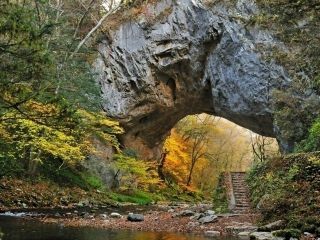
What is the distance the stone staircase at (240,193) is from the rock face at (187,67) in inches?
223

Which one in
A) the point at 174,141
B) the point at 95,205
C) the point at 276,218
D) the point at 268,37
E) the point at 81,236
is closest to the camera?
the point at 81,236

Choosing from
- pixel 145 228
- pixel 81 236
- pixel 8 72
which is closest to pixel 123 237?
pixel 81 236

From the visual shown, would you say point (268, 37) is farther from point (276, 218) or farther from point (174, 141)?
point (174, 141)

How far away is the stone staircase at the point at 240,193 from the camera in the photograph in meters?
14.2

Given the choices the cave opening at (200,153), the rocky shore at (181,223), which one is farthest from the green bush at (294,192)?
the cave opening at (200,153)

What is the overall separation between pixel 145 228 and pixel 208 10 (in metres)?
15.7

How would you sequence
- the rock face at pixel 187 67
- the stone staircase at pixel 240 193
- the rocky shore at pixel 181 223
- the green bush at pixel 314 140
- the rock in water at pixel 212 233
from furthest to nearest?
the rock face at pixel 187 67 < the green bush at pixel 314 140 < the stone staircase at pixel 240 193 < the rocky shore at pixel 181 223 < the rock in water at pixel 212 233

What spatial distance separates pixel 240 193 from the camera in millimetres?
15891

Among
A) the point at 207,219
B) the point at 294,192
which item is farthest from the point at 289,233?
the point at 207,219

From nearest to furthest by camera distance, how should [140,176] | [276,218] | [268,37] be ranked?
[276,218]
[268,37]
[140,176]

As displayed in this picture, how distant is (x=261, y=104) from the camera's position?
2245 cm

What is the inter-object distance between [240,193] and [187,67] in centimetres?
1178

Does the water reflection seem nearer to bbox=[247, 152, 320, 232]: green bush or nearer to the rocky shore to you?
the rocky shore

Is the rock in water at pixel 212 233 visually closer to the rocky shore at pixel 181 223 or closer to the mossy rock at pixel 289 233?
the rocky shore at pixel 181 223
